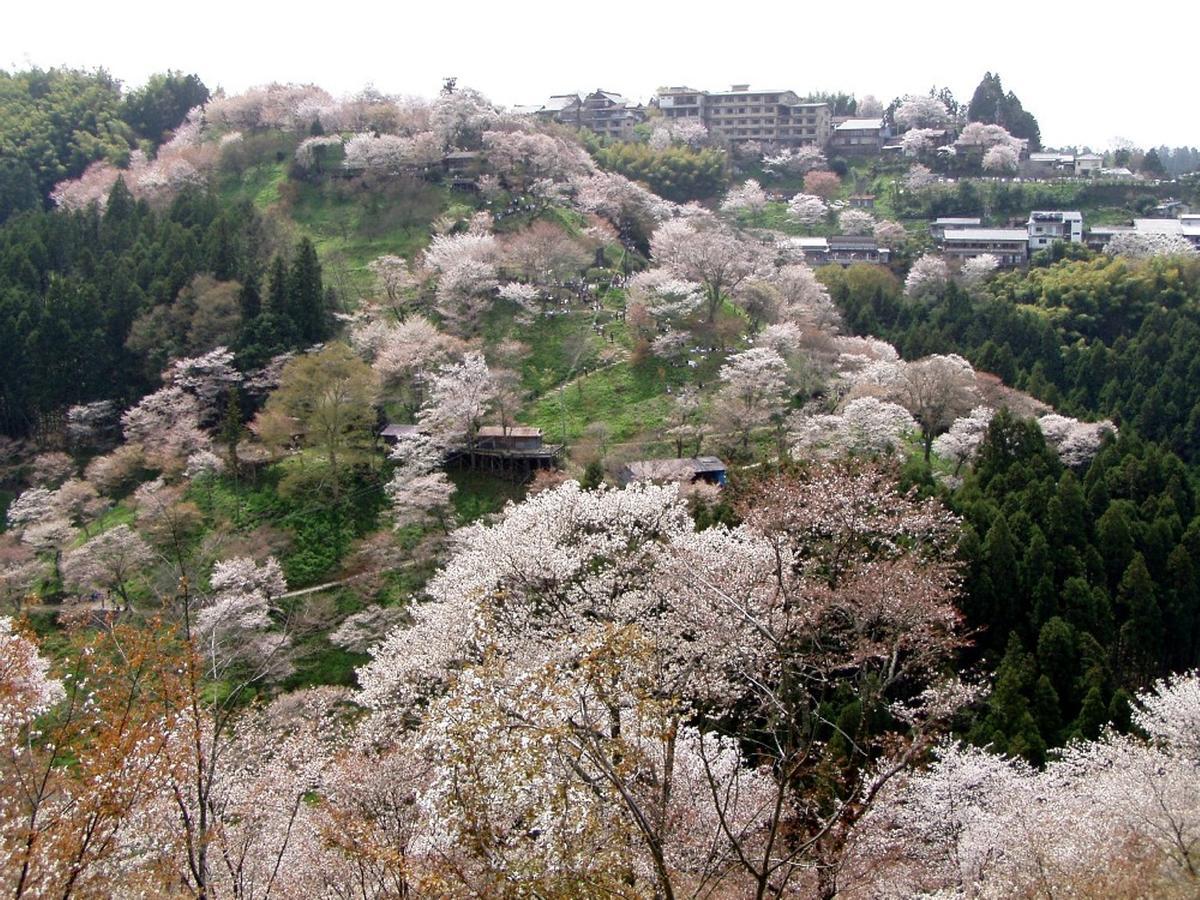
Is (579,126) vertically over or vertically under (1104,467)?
over

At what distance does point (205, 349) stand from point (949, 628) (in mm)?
29712

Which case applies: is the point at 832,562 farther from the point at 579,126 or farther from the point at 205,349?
the point at 579,126

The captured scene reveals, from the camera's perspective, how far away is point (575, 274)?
1642 inches

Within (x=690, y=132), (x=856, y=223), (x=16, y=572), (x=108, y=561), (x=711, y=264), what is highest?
(x=690, y=132)

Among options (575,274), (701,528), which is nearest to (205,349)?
(575,274)

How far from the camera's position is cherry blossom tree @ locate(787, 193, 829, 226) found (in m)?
58.7

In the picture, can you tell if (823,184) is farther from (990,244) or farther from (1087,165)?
(1087,165)

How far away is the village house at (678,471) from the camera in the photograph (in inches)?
1051

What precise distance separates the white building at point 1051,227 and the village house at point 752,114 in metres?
23.4

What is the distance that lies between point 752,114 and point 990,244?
88.9 feet

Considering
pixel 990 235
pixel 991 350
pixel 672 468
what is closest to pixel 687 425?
pixel 672 468

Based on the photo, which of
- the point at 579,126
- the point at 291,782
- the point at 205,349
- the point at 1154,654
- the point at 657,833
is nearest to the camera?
the point at 657,833

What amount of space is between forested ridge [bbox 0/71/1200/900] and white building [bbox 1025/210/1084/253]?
2755 mm

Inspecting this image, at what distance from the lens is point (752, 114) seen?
236 ft
